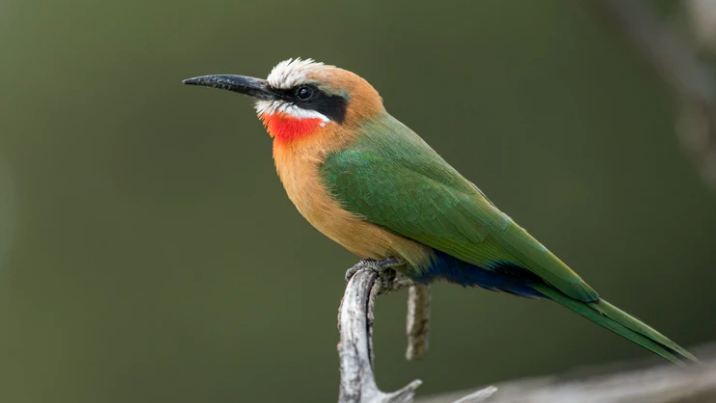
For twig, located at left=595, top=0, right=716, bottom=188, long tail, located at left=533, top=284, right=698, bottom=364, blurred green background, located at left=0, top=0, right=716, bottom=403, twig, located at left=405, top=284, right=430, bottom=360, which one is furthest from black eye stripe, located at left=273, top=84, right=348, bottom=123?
blurred green background, located at left=0, top=0, right=716, bottom=403

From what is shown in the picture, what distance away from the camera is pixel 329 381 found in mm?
8883

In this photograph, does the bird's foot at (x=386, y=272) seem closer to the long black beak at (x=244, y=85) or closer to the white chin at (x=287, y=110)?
the white chin at (x=287, y=110)

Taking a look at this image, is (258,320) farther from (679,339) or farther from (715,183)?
(715,183)

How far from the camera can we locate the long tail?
4.17 m

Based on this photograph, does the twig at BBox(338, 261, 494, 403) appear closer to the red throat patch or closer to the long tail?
the long tail

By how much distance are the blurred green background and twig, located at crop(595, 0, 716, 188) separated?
3.81m

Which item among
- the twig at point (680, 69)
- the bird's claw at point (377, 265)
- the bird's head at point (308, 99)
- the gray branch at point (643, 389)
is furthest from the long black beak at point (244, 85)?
the gray branch at point (643, 389)

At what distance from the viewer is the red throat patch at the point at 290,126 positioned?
475 centimetres

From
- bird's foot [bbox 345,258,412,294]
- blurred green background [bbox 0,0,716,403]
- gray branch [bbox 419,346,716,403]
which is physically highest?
blurred green background [bbox 0,0,716,403]

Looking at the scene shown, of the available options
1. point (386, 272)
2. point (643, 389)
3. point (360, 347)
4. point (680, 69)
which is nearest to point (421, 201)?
point (386, 272)

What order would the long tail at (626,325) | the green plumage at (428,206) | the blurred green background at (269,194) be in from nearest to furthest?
1. the long tail at (626,325)
2. the green plumage at (428,206)
3. the blurred green background at (269,194)

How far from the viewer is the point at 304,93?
479 centimetres

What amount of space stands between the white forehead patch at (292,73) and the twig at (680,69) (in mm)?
1254

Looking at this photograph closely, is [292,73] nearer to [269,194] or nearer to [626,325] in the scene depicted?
[626,325]
